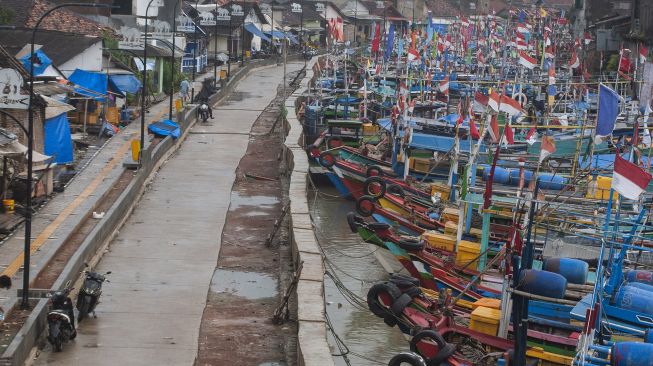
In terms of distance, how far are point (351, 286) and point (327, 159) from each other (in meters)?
13.0

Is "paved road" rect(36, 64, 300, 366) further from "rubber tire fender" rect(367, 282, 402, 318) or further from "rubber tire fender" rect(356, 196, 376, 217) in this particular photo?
"rubber tire fender" rect(356, 196, 376, 217)

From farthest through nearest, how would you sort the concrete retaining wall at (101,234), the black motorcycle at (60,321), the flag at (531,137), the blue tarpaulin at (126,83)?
the blue tarpaulin at (126,83), the flag at (531,137), the black motorcycle at (60,321), the concrete retaining wall at (101,234)

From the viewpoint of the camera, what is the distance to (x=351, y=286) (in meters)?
35.3

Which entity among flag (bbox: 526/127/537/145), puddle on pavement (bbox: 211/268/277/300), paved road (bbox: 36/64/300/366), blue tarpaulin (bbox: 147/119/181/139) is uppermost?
flag (bbox: 526/127/537/145)

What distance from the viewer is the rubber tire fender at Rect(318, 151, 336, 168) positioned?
1857 inches

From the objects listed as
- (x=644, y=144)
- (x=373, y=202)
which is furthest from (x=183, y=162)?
Result: (x=644, y=144)

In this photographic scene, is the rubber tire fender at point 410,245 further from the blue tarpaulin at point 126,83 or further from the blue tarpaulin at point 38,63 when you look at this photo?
the blue tarpaulin at point 126,83

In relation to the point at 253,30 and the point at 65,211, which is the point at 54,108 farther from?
the point at 253,30

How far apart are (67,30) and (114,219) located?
2473 cm

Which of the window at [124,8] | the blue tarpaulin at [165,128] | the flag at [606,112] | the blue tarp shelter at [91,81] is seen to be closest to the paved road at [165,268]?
the blue tarpaulin at [165,128]

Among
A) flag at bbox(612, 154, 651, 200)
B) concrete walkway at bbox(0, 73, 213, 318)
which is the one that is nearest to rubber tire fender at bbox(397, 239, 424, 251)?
concrete walkway at bbox(0, 73, 213, 318)

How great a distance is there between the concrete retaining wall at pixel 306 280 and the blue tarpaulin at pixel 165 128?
7.22 m

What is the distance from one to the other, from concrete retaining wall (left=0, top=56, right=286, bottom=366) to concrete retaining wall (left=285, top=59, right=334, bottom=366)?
479 cm

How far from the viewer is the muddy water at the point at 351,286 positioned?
2975 cm
